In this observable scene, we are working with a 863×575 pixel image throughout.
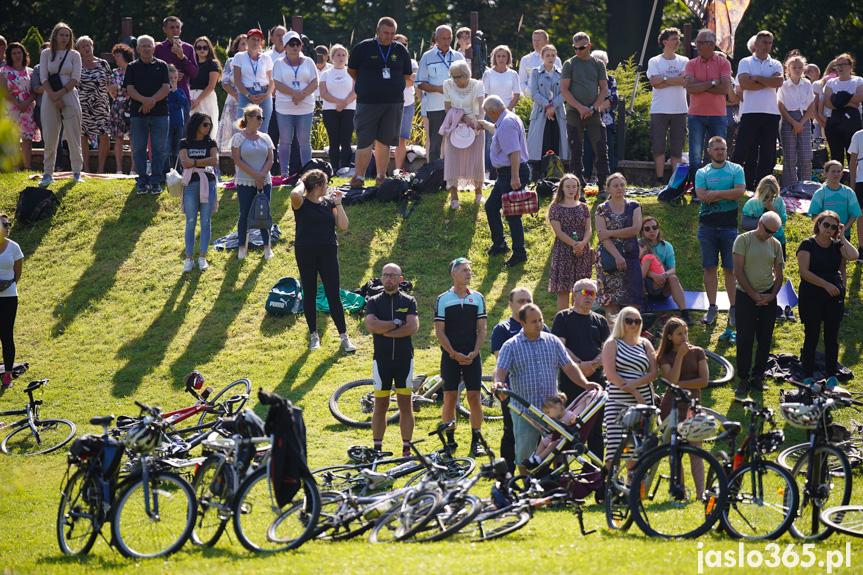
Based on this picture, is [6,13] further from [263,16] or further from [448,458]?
[448,458]

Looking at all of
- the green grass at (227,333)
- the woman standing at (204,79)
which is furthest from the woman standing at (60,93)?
the woman standing at (204,79)

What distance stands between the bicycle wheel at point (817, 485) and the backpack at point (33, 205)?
11890 millimetres

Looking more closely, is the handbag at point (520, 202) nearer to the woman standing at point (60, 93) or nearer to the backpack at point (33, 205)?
the woman standing at point (60, 93)

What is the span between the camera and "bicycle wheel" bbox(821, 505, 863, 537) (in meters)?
6.72

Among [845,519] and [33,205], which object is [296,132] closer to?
[33,205]

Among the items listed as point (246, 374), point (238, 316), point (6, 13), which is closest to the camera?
point (246, 374)

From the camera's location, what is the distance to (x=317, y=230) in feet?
37.2

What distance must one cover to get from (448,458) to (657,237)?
4.29 meters

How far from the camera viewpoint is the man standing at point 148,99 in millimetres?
14500

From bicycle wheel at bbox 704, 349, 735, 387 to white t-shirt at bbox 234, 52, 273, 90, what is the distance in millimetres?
8177

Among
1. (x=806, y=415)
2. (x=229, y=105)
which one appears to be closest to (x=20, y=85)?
(x=229, y=105)

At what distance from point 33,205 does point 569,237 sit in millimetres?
8412

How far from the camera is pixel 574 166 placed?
1516 centimetres

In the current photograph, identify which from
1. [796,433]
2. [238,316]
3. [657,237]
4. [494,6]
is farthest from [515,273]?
[494,6]
